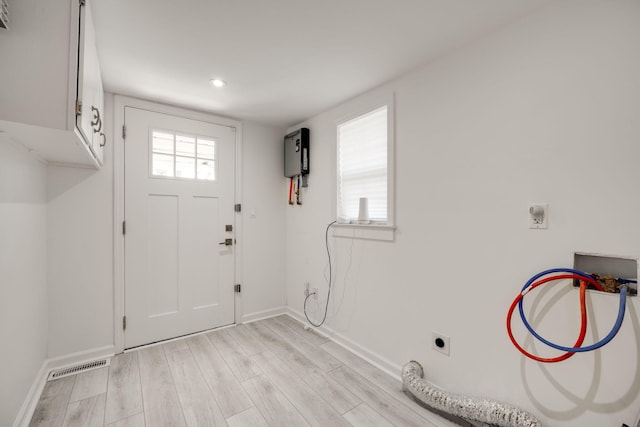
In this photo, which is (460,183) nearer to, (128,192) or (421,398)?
(421,398)

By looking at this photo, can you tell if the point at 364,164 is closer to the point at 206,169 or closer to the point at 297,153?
the point at 297,153

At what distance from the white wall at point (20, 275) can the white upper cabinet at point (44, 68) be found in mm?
397

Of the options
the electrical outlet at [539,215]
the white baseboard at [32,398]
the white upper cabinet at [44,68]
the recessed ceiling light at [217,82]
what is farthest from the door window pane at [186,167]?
the electrical outlet at [539,215]

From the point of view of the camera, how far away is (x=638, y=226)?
3.68 feet

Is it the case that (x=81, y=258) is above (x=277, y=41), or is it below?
below

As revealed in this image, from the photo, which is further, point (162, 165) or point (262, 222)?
point (262, 222)

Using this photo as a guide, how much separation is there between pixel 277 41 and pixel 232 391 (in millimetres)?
2328

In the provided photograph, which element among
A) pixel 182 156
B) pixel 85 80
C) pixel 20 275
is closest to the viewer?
pixel 85 80

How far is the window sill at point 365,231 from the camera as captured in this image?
84.1 inches

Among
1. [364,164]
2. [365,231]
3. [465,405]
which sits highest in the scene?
[364,164]

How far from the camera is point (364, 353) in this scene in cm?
234

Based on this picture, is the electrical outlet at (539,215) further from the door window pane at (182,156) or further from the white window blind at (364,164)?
the door window pane at (182,156)

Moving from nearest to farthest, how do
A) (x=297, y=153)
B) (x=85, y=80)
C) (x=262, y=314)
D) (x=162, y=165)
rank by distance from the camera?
(x=85, y=80)
(x=162, y=165)
(x=297, y=153)
(x=262, y=314)

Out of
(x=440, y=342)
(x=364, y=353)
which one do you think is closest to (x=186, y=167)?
(x=364, y=353)
